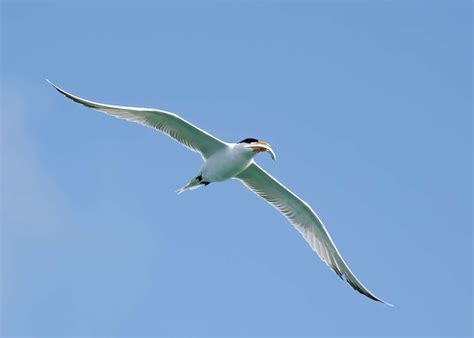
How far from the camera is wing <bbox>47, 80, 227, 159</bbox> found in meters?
16.9

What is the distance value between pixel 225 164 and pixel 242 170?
0.54m

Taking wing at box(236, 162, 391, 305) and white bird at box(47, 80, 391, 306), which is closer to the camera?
white bird at box(47, 80, 391, 306)

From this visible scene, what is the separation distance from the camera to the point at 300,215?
64.5ft

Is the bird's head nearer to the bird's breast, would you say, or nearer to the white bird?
the white bird

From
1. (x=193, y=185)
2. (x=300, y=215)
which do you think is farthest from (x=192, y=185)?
(x=300, y=215)

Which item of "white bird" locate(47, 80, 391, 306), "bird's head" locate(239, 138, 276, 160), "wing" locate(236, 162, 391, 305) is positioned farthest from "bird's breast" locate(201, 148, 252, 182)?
"wing" locate(236, 162, 391, 305)

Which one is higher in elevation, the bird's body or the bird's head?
the bird's head

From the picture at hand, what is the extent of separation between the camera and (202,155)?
1853 cm

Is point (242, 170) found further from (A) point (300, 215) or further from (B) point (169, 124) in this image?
(A) point (300, 215)

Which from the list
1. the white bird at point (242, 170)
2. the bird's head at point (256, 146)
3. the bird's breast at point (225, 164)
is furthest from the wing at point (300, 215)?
the bird's head at point (256, 146)

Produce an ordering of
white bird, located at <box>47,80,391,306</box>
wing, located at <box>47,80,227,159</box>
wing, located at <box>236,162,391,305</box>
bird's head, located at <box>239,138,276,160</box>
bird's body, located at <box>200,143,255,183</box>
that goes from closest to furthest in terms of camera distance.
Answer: wing, located at <box>47,80,227,159</box>, white bird, located at <box>47,80,391,306</box>, bird's head, located at <box>239,138,276,160</box>, bird's body, located at <box>200,143,255,183</box>, wing, located at <box>236,162,391,305</box>

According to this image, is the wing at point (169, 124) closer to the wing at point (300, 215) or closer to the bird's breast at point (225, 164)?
the bird's breast at point (225, 164)

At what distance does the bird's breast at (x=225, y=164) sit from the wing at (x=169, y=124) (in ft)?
0.78

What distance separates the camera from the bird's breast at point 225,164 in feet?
58.9
